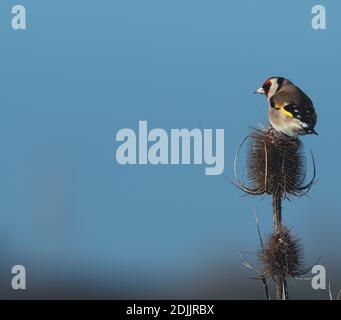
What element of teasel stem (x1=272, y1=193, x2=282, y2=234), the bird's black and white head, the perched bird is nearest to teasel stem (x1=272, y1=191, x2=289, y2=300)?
teasel stem (x1=272, y1=193, x2=282, y2=234)

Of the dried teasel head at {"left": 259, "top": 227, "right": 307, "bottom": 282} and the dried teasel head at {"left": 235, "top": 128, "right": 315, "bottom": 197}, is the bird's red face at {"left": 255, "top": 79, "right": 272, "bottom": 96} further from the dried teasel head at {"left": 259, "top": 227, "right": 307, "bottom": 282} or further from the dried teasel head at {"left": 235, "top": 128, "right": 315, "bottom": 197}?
the dried teasel head at {"left": 259, "top": 227, "right": 307, "bottom": 282}

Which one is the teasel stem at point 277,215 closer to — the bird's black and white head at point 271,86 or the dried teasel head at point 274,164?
the dried teasel head at point 274,164

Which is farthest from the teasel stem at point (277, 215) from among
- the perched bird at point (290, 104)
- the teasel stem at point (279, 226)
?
the perched bird at point (290, 104)

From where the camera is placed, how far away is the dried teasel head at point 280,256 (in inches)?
185

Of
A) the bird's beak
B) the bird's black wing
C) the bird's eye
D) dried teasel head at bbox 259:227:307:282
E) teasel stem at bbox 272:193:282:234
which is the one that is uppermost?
the bird's eye

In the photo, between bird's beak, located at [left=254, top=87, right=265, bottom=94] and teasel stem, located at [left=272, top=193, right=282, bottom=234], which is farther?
bird's beak, located at [left=254, top=87, right=265, bottom=94]

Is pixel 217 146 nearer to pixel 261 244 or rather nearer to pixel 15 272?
pixel 261 244

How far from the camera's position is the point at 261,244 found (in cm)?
478

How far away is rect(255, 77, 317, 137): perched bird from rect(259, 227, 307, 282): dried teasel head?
0.84 meters

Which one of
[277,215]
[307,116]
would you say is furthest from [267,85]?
[277,215]

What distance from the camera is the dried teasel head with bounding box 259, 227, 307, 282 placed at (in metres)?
4.70

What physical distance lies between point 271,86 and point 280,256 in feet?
4.52
